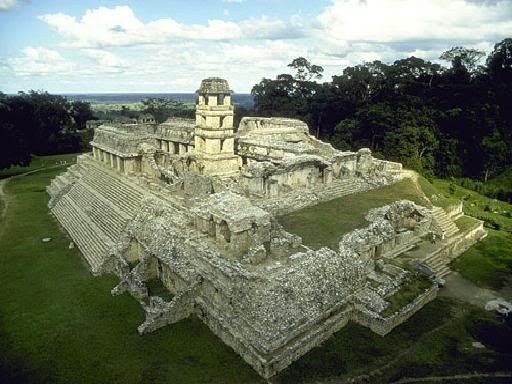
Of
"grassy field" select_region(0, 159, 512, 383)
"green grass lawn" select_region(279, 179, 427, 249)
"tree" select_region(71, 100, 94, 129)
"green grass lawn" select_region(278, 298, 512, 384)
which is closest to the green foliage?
"tree" select_region(71, 100, 94, 129)

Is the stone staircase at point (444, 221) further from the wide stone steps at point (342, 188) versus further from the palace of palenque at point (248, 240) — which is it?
the wide stone steps at point (342, 188)

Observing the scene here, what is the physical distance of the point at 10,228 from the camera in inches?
860

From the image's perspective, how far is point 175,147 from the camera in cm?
3148

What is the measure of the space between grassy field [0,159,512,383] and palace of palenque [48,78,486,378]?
423mm

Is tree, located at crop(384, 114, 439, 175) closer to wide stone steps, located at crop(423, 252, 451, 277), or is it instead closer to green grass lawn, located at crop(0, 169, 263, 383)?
wide stone steps, located at crop(423, 252, 451, 277)

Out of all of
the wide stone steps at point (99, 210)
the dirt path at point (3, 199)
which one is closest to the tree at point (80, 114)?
the dirt path at point (3, 199)

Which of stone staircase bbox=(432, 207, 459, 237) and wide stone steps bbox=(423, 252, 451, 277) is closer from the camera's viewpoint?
wide stone steps bbox=(423, 252, 451, 277)

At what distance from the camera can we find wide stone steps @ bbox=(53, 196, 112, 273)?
57.0ft

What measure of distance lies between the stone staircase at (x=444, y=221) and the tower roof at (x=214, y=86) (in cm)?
1339

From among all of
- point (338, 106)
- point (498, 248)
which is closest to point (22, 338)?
point (498, 248)

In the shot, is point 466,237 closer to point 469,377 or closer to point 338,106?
point 469,377

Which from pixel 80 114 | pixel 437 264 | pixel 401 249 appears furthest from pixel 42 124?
pixel 437 264

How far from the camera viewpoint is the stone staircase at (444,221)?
18888mm

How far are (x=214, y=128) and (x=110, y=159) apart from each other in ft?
22.0
